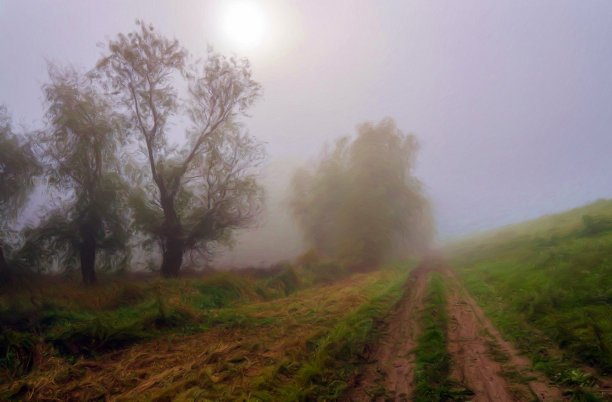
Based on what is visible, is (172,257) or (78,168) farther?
(172,257)

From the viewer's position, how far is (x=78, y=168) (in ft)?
45.6

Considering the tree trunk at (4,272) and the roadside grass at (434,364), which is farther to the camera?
the tree trunk at (4,272)

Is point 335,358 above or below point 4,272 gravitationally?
below

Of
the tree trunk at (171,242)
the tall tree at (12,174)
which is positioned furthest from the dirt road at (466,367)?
the tall tree at (12,174)

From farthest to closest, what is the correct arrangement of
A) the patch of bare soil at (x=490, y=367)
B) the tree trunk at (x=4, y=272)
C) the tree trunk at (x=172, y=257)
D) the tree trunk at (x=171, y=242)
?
1. the tree trunk at (x=172, y=257)
2. the tree trunk at (x=171, y=242)
3. the tree trunk at (x=4, y=272)
4. the patch of bare soil at (x=490, y=367)

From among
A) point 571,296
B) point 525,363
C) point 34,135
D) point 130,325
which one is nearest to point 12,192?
point 34,135

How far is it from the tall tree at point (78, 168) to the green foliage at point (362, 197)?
1646 centimetres

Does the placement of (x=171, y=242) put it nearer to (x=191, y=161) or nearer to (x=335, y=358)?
(x=191, y=161)

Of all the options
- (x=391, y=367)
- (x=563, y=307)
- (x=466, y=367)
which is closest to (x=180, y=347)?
(x=391, y=367)

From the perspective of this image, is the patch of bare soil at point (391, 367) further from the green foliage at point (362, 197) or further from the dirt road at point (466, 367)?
the green foliage at point (362, 197)

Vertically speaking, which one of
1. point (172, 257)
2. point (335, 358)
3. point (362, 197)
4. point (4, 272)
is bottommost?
point (335, 358)

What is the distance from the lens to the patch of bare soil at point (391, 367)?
4258mm

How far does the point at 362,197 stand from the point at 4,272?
21.9 meters

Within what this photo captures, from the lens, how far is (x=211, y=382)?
473cm
